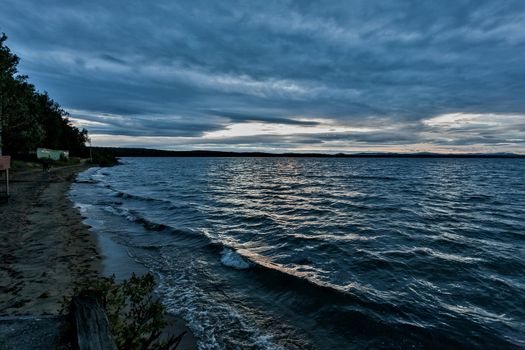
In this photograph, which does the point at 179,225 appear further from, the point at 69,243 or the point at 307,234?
the point at 307,234

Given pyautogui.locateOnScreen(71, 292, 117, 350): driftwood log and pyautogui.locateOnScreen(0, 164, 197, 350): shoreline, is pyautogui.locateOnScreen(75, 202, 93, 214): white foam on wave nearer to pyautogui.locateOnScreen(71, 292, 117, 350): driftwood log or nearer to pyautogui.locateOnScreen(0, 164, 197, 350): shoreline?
pyautogui.locateOnScreen(0, 164, 197, 350): shoreline

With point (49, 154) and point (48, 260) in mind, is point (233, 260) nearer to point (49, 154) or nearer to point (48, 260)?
point (48, 260)

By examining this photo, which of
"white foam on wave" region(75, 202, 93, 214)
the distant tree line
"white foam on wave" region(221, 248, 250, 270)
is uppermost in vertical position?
the distant tree line

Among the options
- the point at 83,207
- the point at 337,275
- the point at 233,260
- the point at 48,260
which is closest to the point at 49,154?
the point at 83,207

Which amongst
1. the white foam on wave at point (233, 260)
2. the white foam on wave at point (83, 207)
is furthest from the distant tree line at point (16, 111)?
the white foam on wave at point (233, 260)

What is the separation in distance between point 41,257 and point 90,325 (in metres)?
9.80

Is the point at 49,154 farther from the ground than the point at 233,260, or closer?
farther from the ground

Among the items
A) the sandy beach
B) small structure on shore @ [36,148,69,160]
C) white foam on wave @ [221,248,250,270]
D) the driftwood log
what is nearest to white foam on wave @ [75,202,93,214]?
the sandy beach

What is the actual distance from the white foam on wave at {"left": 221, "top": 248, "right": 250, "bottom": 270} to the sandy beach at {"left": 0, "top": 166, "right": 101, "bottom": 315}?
459cm

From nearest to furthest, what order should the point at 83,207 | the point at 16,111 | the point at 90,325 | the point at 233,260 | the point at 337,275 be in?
the point at 90,325 → the point at 337,275 → the point at 233,260 → the point at 83,207 → the point at 16,111

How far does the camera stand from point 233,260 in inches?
483

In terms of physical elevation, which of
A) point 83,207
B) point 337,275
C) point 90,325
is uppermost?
point 90,325

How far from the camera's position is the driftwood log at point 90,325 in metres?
3.46

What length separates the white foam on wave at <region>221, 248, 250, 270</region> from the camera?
11.8 m
